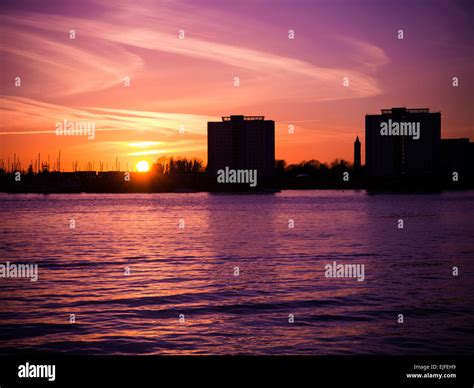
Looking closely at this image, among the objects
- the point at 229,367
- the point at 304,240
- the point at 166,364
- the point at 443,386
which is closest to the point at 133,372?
the point at 166,364

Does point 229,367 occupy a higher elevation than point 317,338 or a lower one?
higher

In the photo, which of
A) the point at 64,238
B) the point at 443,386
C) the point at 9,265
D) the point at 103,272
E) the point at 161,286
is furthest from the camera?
the point at 64,238

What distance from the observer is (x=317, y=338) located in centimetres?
1515

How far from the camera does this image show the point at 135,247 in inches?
1702

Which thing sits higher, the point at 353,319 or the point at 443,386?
the point at 443,386

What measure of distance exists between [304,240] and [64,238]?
2102 centimetres

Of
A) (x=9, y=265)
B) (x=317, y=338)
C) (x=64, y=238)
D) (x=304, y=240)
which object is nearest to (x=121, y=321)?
(x=317, y=338)

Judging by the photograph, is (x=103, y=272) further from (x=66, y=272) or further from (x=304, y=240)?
(x=304, y=240)

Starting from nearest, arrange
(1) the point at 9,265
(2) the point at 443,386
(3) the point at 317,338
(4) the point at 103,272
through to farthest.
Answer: (2) the point at 443,386 → (3) the point at 317,338 → (4) the point at 103,272 → (1) the point at 9,265

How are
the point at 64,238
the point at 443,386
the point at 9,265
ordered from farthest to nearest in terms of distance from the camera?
the point at 64,238, the point at 9,265, the point at 443,386

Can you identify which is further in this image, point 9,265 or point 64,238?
point 64,238

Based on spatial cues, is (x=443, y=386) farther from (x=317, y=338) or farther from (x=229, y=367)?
(x=317, y=338)

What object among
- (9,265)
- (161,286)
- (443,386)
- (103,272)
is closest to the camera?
(443,386)

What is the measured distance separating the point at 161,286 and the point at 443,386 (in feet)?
57.0
